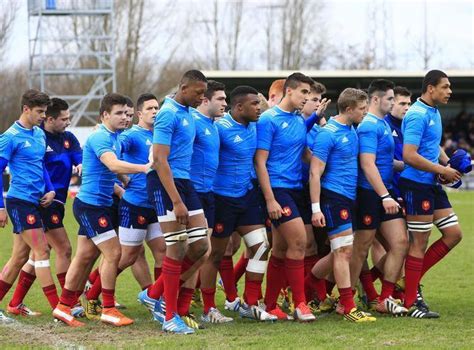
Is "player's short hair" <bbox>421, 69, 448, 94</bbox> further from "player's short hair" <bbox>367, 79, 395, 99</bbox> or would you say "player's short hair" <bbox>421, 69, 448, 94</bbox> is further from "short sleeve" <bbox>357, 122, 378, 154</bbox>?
"short sleeve" <bbox>357, 122, 378, 154</bbox>

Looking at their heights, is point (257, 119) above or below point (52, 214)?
above

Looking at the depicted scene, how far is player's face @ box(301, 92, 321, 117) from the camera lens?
9383mm

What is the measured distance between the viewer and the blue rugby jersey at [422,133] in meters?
8.82

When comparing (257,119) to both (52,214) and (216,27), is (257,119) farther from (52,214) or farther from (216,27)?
(216,27)

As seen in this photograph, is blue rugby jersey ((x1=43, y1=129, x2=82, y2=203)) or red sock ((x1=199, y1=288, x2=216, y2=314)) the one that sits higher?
blue rugby jersey ((x1=43, y1=129, x2=82, y2=203))

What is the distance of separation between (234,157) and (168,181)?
1109 millimetres

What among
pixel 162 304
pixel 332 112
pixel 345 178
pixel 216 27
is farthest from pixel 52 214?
pixel 216 27

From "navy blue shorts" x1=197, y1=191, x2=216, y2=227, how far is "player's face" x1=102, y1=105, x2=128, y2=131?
1.04m

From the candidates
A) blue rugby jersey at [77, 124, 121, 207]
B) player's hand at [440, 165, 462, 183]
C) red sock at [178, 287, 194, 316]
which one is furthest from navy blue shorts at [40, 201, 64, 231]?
player's hand at [440, 165, 462, 183]

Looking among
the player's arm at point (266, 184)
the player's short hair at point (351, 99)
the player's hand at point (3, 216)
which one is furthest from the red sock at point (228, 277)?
the player's hand at point (3, 216)

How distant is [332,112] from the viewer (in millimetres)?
40031

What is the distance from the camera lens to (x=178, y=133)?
26.3 feet

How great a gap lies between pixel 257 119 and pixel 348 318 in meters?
2.03

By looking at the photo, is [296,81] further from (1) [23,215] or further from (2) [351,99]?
(1) [23,215]
